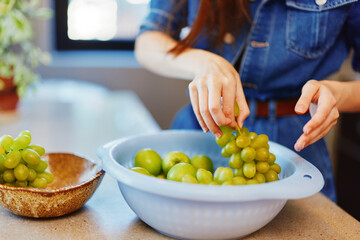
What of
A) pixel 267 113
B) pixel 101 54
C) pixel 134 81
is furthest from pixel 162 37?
pixel 101 54

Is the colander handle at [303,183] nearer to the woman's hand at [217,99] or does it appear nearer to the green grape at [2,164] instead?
the woman's hand at [217,99]

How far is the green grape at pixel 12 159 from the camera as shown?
0.65 meters

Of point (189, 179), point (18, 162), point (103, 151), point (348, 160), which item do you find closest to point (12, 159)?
point (18, 162)

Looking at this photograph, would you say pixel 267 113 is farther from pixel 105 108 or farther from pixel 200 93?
pixel 105 108

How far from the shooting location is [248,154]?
0.64 m

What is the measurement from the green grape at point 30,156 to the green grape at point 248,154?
13.3 inches

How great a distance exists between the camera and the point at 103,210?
726mm

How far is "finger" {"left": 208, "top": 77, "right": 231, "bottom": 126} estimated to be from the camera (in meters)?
0.63

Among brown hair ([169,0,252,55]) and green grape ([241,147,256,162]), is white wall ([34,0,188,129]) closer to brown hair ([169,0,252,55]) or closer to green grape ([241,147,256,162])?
brown hair ([169,0,252,55])

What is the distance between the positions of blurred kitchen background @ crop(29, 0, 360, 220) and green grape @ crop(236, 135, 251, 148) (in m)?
2.00

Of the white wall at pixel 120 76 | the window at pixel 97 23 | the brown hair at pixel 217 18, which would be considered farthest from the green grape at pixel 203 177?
the window at pixel 97 23

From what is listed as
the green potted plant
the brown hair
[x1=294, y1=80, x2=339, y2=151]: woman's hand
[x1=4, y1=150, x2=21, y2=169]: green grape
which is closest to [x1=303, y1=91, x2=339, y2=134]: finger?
[x1=294, y1=80, x2=339, y2=151]: woman's hand

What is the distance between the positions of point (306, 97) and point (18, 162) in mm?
479

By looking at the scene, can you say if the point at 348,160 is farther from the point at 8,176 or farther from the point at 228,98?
the point at 8,176
